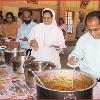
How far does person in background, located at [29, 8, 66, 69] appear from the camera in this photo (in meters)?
3.49

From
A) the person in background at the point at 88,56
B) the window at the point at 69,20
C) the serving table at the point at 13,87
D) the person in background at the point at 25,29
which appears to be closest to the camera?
the serving table at the point at 13,87

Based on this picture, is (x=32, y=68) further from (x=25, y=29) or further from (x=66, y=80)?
(x=25, y=29)

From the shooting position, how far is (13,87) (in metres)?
2.28

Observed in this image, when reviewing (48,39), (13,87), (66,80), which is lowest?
(13,87)

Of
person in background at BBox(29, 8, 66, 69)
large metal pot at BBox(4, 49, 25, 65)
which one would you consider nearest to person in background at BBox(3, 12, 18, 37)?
person in background at BBox(29, 8, 66, 69)

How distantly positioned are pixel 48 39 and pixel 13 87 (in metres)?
1.42

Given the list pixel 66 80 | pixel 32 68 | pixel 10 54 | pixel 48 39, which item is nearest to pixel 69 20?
pixel 48 39

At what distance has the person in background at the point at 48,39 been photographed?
3490 millimetres

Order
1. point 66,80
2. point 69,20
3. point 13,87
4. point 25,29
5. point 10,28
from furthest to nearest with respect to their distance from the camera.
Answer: point 69,20
point 10,28
point 25,29
point 13,87
point 66,80

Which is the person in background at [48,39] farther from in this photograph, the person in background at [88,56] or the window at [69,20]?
the window at [69,20]

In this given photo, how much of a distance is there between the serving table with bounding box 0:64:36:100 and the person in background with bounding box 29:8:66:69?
0.80 m

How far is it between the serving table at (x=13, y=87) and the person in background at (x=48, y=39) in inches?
31.6

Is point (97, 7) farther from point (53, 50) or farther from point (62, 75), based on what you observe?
point (62, 75)

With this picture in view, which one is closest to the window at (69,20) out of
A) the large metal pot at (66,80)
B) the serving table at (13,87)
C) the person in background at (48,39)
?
the person in background at (48,39)
